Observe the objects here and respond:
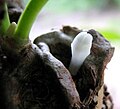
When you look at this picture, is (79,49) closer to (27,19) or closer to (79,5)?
(27,19)

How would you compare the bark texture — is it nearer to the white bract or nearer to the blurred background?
the white bract

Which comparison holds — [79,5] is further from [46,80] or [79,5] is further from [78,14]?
[46,80]

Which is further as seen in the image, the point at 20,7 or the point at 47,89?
the point at 20,7

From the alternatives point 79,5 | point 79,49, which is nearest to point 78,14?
point 79,5

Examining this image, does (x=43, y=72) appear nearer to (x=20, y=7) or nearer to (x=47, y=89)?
(x=47, y=89)

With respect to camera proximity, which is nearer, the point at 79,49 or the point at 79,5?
the point at 79,49

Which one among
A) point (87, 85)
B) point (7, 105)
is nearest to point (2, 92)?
point (7, 105)

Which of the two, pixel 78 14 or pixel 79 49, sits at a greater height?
pixel 79 49

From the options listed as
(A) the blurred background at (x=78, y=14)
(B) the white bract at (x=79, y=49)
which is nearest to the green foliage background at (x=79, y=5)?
(A) the blurred background at (x=78, y=14)
